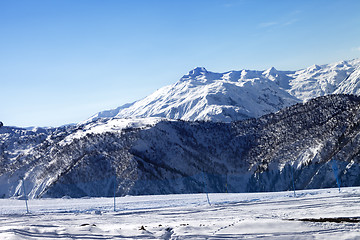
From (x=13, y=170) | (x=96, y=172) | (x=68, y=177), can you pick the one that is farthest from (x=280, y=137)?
(x=13, y=170)

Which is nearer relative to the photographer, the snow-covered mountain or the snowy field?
the snowy field

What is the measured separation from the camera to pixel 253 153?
16438 cm

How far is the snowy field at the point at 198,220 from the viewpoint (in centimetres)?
A: 2350

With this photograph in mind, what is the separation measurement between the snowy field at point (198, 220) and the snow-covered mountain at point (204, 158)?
228 feet

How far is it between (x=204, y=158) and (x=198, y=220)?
132662 mm

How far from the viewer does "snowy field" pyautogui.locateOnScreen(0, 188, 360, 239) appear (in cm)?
2350

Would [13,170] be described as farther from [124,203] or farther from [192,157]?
[124,203]

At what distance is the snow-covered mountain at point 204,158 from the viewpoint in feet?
417

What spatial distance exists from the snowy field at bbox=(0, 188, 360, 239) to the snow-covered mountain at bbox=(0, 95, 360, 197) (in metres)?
69.6

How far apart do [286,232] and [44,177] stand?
137380 mm

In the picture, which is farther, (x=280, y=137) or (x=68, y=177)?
(x=280, y=137)

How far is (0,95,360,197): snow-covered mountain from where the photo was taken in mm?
127000

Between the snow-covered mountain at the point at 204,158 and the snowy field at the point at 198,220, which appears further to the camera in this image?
the snow-covered mountain at the point at 204,158

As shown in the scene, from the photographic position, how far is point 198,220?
101 ft
